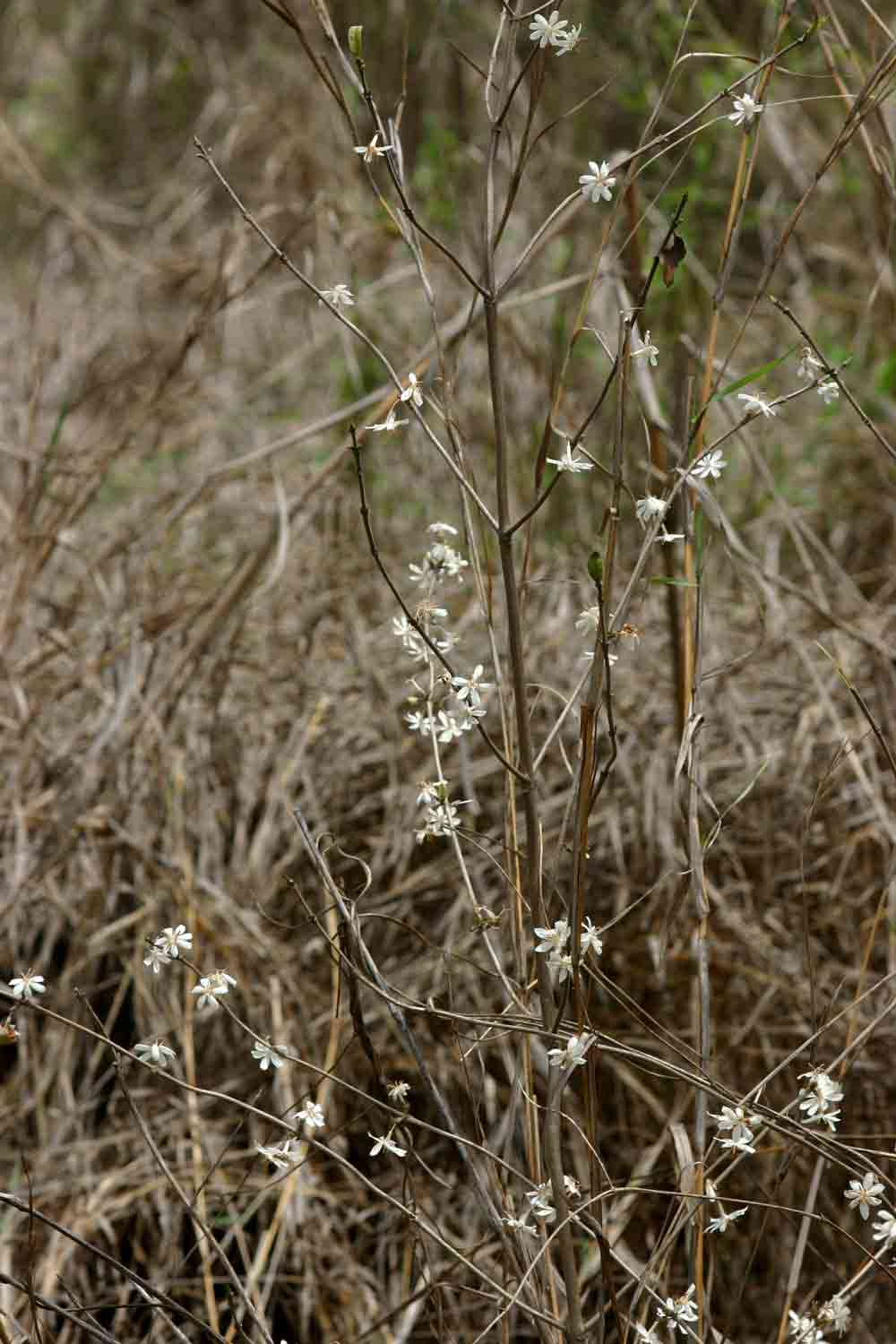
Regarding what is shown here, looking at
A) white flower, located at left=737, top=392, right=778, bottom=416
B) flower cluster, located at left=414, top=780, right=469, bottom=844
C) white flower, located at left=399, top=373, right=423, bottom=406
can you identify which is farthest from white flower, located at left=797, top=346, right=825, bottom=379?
flower cluster, located at left=414, top=780, right=469, bottom=844

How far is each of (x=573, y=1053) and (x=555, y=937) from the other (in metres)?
0.08

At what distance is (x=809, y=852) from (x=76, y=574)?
1314 millimetres

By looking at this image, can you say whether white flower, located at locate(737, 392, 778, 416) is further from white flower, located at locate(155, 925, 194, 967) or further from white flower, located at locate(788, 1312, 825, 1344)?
white flower, located at locate(788, 1312, 825, 1344)

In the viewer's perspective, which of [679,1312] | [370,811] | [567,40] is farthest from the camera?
[370,811]

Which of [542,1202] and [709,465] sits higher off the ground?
[709,465]

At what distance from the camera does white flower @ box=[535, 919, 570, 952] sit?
0.90 m

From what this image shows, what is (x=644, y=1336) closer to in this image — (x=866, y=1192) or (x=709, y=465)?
(x=866, y=1192)

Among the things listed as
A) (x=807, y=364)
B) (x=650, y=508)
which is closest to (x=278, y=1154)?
(x=650, y=508)

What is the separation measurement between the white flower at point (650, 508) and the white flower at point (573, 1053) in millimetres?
337

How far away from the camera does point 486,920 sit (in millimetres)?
917

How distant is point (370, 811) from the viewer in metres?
1.86

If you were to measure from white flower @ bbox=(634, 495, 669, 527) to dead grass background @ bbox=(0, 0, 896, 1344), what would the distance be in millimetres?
92

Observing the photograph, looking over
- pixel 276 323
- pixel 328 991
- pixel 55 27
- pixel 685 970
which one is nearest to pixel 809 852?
pixel 685 970

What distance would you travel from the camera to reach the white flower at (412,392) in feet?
2.82
